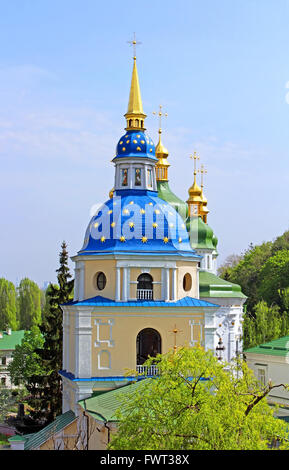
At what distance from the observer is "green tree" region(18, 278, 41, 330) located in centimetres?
8016

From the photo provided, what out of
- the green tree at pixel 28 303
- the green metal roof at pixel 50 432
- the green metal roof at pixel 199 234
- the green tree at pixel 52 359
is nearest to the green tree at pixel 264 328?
the green metal roof at pixel 199 234

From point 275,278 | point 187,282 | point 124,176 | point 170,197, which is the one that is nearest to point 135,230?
point 124,176

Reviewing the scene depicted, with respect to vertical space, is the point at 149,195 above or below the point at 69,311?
above

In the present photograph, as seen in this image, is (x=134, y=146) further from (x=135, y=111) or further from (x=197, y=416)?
(x=197, y=416)

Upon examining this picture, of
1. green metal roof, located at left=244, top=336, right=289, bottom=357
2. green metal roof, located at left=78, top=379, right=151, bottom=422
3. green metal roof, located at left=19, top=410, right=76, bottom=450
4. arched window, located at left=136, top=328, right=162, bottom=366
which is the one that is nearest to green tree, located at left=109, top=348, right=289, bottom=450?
green metal roof, located at left=78, top=379, right=151, bottom=422

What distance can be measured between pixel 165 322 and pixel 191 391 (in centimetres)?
1040

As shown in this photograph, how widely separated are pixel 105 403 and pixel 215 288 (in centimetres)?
1977

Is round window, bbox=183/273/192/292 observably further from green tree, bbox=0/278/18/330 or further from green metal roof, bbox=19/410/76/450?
green tree, bbox=0/278/18/330

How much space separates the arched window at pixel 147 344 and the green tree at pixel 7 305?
50.7 metres

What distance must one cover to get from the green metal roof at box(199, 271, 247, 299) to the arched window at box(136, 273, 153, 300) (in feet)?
50.2

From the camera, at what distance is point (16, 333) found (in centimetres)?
6662
